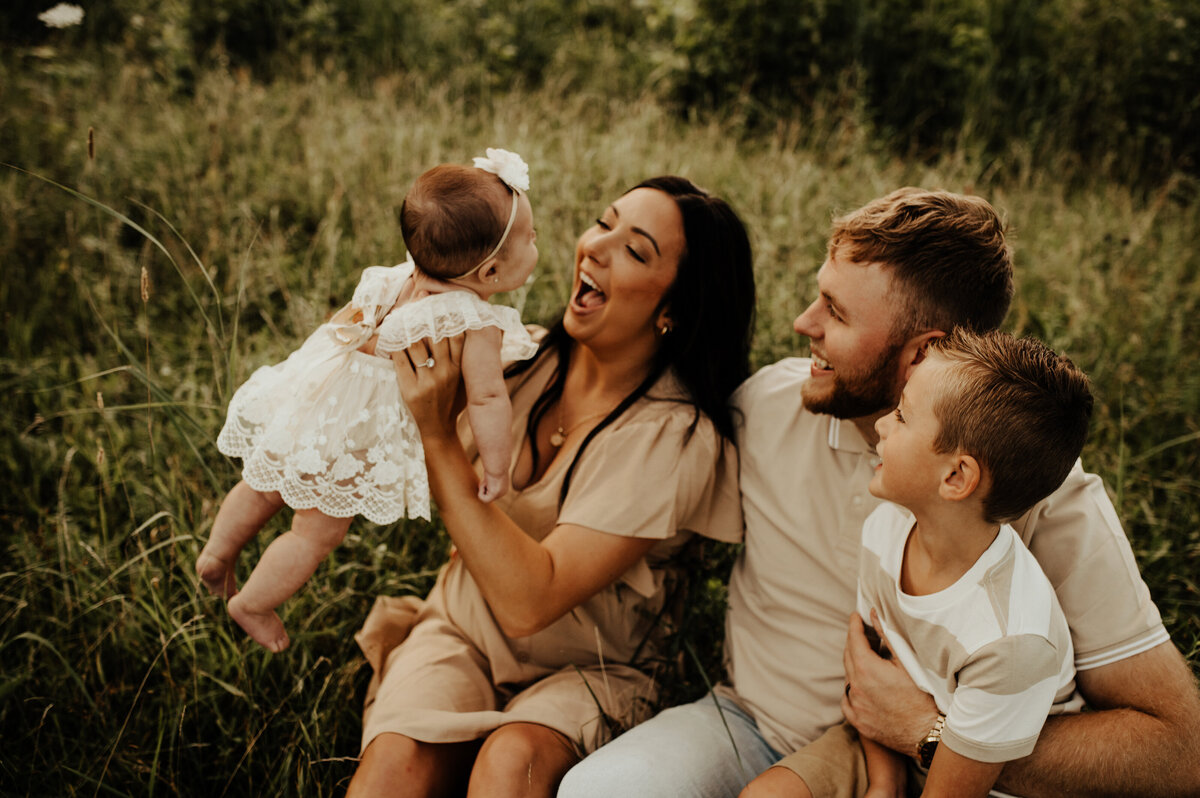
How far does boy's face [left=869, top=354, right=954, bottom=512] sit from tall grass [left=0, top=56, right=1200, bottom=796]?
3.74 feet

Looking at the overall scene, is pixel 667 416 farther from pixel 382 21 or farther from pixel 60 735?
pixel 382 21

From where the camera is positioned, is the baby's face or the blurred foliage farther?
the blurred foliage

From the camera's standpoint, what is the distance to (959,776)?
1.58 m

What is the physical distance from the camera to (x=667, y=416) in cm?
225

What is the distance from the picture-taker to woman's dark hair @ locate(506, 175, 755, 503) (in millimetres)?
2314

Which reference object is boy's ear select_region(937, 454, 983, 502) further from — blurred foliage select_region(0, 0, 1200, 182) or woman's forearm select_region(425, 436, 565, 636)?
blurred foliage select_region(0, 0, 1200, 182)

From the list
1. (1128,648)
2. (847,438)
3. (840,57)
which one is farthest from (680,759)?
(840,57)

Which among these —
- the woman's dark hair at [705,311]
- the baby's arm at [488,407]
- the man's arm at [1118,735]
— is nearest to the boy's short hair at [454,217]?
the baby's arm at [488,407]

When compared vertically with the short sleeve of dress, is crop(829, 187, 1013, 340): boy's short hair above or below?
above

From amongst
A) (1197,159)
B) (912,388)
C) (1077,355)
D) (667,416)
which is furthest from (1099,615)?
(1197,159)

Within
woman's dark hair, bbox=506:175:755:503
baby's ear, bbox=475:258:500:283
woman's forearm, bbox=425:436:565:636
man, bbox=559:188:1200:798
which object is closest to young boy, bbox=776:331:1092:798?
man, bbox=559:188:1200:798

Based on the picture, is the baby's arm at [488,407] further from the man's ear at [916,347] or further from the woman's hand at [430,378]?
the man's ear at [916,347]

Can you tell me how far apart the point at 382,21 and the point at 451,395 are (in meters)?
5.92

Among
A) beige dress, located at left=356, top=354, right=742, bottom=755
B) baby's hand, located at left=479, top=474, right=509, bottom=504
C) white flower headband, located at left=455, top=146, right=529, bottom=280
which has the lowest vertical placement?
beige dress, located at left=356, top=354, right=742, bottom=755
